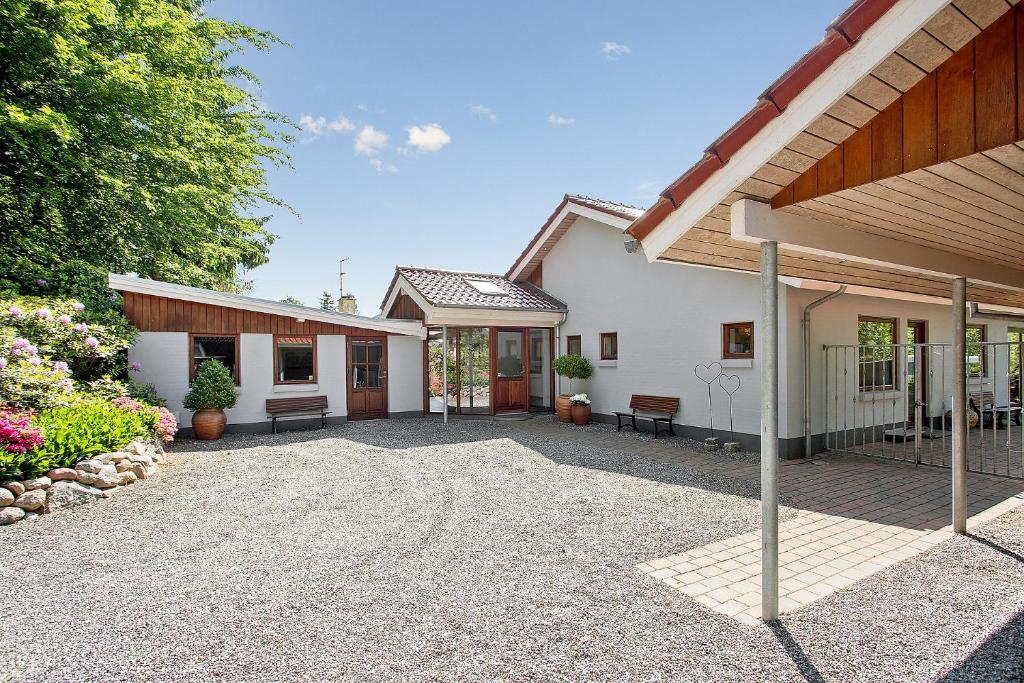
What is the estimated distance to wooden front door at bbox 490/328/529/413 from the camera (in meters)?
13.2

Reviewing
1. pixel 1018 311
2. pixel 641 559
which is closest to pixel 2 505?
pixel 641 559

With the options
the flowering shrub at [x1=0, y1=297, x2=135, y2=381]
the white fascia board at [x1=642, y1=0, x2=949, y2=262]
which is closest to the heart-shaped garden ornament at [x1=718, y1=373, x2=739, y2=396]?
the white fascia board at [x1=642, y1=0, x2=949, y2=262]

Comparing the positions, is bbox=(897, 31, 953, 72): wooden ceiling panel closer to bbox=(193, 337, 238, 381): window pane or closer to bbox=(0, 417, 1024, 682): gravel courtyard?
bbox=(0, 417, 1024, 682): gravel courtyard

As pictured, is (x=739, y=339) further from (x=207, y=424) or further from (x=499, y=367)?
(x=207, y=424)

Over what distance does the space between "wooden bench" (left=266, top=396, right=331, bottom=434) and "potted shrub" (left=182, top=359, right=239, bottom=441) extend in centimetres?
101

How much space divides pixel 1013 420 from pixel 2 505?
19.0 metres

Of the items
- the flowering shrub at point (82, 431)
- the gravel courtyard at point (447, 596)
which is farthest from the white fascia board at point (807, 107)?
the flowering shrub at point (82, 431)

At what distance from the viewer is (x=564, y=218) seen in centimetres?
1270

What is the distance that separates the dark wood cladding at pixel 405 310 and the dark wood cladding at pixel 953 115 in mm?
11392

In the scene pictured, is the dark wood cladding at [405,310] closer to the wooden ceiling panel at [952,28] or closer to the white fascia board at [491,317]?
the white fascia board at [491,317]

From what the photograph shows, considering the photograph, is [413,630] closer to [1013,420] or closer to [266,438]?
[266,438]

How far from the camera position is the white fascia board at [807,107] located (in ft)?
6.75

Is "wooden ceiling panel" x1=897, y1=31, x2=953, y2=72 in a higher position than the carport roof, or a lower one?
higher

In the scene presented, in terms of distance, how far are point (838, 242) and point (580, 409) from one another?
877 cm
